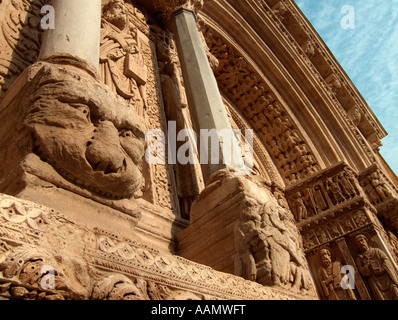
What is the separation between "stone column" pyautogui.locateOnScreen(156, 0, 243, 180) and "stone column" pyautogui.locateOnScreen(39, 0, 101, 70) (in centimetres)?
114

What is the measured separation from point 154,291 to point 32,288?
16.1 inches

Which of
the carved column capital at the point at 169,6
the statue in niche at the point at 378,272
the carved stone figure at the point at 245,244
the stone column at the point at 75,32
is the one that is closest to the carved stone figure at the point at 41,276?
the carved stone figure at the point at 245,244

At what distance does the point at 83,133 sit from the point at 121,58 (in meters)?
2.14

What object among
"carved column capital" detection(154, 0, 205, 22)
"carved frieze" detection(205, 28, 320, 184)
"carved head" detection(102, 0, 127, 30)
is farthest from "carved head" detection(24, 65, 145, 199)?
"carved frieze" detection(205, 28, 320, 184)

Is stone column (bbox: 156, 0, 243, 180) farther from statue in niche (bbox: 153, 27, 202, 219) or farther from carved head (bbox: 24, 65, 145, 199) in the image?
carved head (bbox: 24, 65, 145, 199)

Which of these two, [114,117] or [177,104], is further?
[177,104]

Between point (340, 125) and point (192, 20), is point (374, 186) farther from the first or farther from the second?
point (192, 20)

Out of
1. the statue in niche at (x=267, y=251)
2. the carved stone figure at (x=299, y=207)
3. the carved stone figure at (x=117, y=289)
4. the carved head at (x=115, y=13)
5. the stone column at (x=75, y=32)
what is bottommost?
the carved stone figure at (x=117, y=289)

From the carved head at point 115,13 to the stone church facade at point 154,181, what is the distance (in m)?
0.01

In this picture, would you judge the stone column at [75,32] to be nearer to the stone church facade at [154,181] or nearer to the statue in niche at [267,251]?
the stone church facade at [154,181]

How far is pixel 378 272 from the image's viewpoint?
4.21 meters

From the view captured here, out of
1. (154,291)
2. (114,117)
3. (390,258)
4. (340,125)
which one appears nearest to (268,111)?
(340,125)

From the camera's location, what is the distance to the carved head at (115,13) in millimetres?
3463
